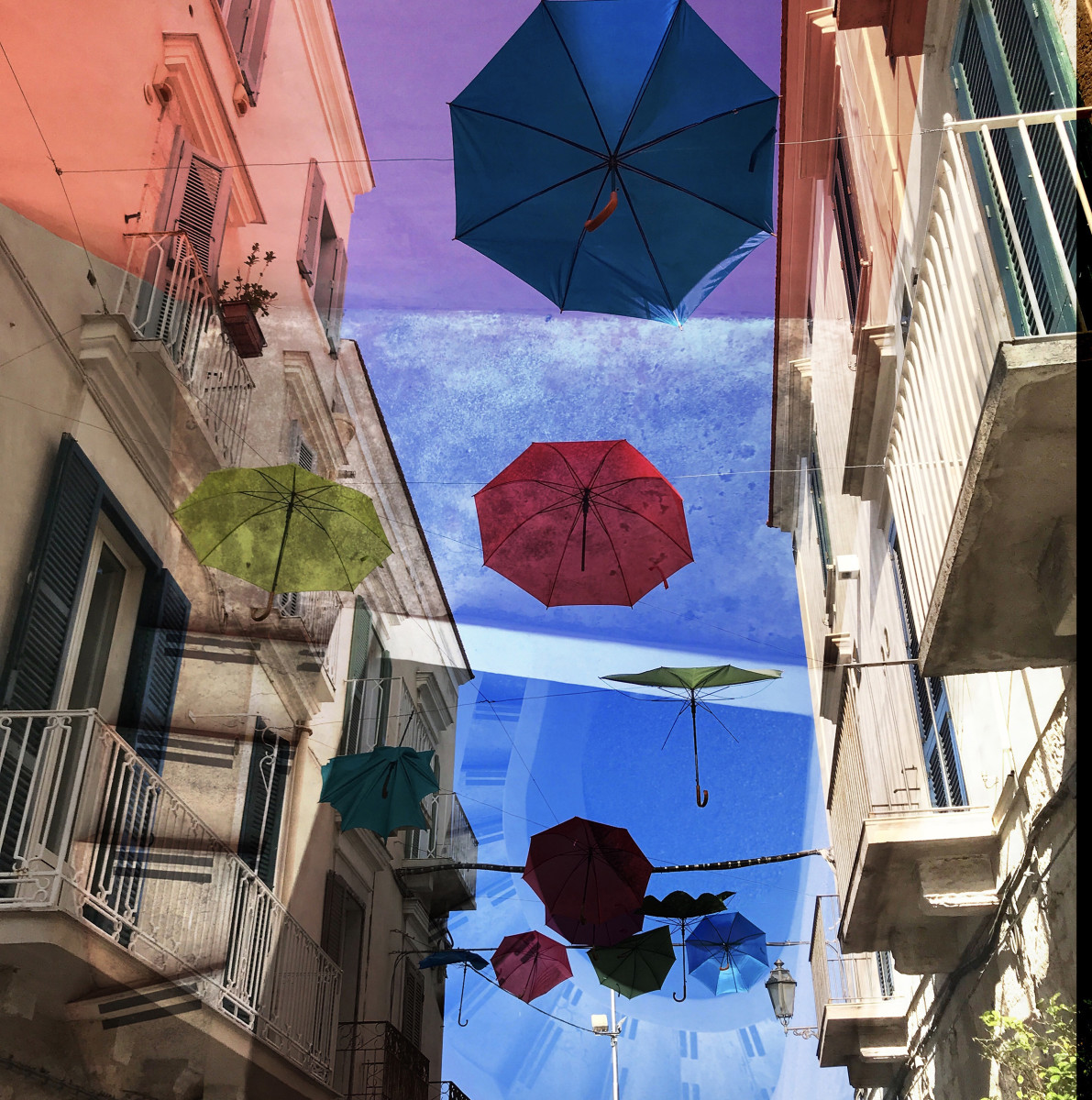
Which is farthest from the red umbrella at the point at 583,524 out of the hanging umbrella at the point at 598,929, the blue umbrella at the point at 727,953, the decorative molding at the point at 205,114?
the blue umbrella at the point at 727,953

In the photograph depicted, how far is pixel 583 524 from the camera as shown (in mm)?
10000

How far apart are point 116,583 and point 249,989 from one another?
364cm

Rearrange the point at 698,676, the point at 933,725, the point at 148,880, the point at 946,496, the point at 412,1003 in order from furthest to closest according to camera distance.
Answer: the point at 412,1003
the point at 698,676
the point at 933,725
the point at 148,880
the point at 946,496

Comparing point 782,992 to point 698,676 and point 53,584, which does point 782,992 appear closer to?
point 698,676

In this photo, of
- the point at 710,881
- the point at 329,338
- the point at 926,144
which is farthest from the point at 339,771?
the point at 710,881

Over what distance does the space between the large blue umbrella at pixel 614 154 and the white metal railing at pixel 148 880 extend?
473 centimetres

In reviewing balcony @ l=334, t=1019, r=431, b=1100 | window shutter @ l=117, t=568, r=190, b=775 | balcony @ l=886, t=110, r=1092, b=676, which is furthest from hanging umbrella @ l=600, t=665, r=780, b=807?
balcony @ l=886, t=110, r=1092, b=676

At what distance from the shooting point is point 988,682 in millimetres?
6148

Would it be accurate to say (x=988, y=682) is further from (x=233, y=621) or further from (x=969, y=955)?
(x=233, y=621)

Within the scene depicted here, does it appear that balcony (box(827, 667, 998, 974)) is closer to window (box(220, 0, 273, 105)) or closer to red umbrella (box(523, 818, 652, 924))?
red umbrella (box(523, 818, 652, 924))

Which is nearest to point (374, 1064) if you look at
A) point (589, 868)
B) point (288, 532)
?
point (589, 868)

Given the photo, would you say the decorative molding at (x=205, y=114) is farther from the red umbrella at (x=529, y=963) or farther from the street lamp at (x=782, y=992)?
the red umbrella at (x=529, y=963)

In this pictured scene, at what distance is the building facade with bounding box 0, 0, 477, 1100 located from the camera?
639 cm

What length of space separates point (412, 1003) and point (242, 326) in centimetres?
1056
